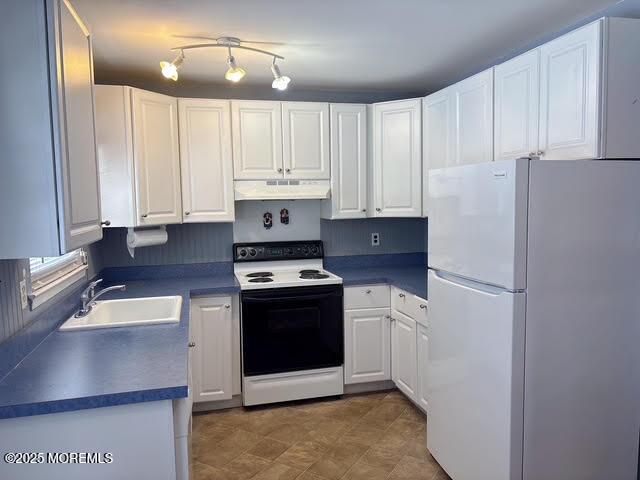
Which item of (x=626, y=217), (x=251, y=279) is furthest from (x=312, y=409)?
(x=626, y=217)

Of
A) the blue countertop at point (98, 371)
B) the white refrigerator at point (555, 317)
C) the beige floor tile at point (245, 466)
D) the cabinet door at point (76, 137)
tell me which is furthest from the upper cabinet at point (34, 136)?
the beige floor tile at point (245, 466)

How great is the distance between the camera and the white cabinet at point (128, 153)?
2.73 metres

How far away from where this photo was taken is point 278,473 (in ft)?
7.86

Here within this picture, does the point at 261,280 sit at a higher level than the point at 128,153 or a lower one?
lower

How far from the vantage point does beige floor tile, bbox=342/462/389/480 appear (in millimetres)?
2352

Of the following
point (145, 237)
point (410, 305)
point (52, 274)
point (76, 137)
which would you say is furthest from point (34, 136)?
point (410, 305)

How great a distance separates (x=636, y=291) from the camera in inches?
71.9

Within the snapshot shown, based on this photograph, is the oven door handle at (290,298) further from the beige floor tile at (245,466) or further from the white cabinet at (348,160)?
the beige floor tile at (245,466)

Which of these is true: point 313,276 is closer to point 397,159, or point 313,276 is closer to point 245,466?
point 397,159

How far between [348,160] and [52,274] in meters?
2.05

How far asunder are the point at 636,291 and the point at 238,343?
2.22 metres

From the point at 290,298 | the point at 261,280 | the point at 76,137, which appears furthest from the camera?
the point at 261,280

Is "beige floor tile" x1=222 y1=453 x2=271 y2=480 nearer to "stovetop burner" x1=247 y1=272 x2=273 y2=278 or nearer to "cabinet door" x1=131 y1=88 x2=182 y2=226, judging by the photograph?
"stovetop burner" x1=247 y1=272 x2=273 y2=278

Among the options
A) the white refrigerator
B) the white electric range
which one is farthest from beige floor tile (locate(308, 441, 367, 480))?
the white refrigerator
